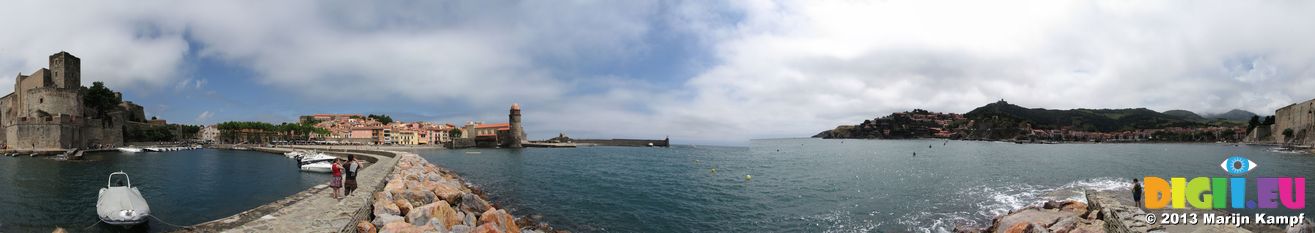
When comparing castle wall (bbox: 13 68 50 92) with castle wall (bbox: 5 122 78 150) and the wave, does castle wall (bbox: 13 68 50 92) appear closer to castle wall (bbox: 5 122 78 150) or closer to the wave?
castle wall (bbox: 5 122 78 150)

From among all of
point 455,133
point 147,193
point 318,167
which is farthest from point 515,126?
point 147,193

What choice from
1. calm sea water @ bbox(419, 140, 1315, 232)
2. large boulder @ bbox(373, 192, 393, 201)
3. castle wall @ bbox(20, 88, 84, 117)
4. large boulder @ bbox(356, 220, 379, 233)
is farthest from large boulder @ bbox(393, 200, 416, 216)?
castle wall @ bbox(20, 88, 84, 117)

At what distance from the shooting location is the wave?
15.4 m

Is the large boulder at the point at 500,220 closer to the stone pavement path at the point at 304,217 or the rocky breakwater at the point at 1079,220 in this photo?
the stone pavement path at the point at 304,217

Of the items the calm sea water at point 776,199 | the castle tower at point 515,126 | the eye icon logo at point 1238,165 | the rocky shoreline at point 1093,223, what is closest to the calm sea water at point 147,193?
the calm sea water at point 776,199

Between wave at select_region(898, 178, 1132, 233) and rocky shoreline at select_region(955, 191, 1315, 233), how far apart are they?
0.97 meters

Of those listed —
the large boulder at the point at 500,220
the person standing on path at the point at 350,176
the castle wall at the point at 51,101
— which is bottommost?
the large boulder at the point at 500,220

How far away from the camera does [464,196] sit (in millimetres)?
15992

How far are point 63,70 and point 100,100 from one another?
12.1 m

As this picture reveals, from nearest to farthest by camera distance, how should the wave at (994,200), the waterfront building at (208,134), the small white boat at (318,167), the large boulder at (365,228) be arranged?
the large boulder at (365,228) < the wave at (994,200) < the small white boat at (318,167) < the waterfront building at (208,134)

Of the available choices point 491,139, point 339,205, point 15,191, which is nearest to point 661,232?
point 339,205

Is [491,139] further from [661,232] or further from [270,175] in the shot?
[661,232]

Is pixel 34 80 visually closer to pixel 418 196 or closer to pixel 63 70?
pixel 63 70

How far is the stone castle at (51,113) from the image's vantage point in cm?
4781
